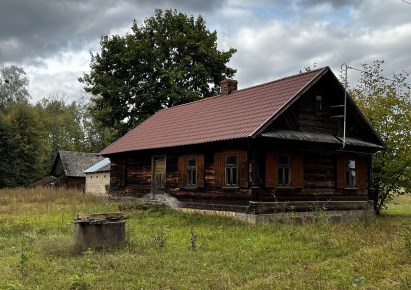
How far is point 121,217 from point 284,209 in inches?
288

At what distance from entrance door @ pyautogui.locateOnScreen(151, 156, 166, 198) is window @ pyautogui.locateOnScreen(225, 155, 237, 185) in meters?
4.69

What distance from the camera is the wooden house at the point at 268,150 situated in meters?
16.5

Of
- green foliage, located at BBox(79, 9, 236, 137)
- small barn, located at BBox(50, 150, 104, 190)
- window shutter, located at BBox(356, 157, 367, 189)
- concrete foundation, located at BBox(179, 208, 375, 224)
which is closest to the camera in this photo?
concrete foundation, located at BBox(179, 208, 375, 224)

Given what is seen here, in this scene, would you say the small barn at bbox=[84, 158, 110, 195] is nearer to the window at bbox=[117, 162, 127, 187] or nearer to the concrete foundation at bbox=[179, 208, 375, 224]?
the window at bbox=[117, 162, 127, 187]

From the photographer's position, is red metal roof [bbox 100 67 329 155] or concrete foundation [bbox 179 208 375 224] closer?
concrete foundation [bbox 179 208 375 224]

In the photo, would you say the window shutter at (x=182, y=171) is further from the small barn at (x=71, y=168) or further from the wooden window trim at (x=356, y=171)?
the small barn at (x=71, y=168)

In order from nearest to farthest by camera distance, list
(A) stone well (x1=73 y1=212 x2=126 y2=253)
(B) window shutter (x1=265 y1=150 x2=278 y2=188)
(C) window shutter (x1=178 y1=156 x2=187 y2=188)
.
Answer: (A) stone well (x1=73 y1=212 x2=126 y2=253) < (B) window shutter (x1=265 y1=150 x2=278 y2=188) < (C) window shutter (x1=178 y1=156 x2=187 y2=188)

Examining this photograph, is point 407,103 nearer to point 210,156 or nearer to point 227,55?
point 210,156

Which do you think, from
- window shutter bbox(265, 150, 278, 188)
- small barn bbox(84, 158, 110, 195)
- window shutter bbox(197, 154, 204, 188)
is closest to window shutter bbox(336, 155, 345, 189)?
window shutter bbox(265, 150, 278, 188)

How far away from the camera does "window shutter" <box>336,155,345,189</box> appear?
63.3ft

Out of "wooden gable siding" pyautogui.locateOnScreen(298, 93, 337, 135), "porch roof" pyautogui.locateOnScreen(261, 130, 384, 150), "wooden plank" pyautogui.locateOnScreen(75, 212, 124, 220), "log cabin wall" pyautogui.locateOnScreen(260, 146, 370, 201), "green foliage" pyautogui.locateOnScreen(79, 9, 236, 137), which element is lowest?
"wooden plank" pyautogui.locateOnScreen(75, 212, 124, 220)

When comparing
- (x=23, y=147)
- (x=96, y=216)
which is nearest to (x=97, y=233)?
(x=96, y=216)

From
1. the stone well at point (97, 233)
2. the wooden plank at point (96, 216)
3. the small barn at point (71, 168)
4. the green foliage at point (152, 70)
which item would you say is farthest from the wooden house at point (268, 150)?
the small barn at point (71, 168)

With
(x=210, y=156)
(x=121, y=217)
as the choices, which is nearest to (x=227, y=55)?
(x=210, y=156)
